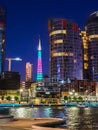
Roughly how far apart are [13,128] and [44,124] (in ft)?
38.7

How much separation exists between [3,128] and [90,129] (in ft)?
84.4

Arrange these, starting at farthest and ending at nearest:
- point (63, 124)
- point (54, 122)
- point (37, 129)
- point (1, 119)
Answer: point (63, 124), point (54, 122), point (1, 119), point (37, 129)

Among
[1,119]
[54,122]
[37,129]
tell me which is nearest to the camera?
[37,129]

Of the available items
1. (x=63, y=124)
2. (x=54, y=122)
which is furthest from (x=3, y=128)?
(x=63, y=124)

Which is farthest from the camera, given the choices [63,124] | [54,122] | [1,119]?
[63,124]

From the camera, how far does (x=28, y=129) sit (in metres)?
48.8

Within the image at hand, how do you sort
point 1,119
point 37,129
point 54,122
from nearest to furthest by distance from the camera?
point 37,129, point 1,119, point 54,122

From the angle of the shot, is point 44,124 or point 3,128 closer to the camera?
point 3,128

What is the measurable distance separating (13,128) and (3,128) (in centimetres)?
137

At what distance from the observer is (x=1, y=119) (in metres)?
58.5

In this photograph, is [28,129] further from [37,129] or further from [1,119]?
[1,119]

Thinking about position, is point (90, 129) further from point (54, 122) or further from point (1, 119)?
point (1, 119)

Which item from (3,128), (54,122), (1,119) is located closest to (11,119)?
(1,119)

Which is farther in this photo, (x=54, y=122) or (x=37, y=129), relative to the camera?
(x=54, y=122)
